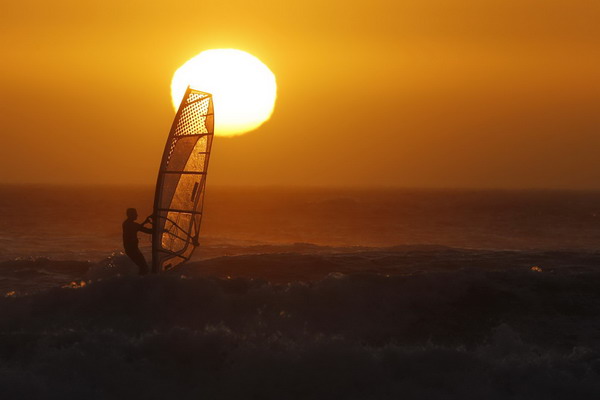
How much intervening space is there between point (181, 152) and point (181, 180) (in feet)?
2.26

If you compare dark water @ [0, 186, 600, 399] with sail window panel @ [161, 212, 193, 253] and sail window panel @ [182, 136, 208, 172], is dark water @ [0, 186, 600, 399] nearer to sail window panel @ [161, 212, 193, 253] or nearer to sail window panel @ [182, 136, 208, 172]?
sail window panel @ [161, 212, 193, 253]

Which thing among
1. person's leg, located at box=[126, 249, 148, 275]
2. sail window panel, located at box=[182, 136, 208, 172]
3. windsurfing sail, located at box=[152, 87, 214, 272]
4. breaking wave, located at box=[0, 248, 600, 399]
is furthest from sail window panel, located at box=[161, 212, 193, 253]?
breaking wave, located at box=[0, 248, 600, 399]

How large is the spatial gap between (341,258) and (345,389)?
30.1 feet

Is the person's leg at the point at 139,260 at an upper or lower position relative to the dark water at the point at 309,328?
upper

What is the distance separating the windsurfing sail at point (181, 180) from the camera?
13844mm

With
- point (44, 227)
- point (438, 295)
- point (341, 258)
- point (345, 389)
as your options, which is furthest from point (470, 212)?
point (345, 389)

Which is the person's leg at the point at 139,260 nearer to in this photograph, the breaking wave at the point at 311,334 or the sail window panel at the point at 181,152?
the breaking wave at the point at 311,334

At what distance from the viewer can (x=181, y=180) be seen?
1473cm

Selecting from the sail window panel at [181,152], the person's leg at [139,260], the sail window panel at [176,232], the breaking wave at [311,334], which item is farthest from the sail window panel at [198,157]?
the breaking wave at [311,334]

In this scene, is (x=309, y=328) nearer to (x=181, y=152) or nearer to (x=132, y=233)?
(x=132, y=233)

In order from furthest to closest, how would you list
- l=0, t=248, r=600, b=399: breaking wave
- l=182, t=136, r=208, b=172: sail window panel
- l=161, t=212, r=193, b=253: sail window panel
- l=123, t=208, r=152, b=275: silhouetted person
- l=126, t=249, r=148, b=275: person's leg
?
l=182, t=136, r=208, b=172: sail window panel, l=161, t=212, r=193, b=253: sail window panel, l=126, t=249, r=148, b=275: person's leg, l=123, t=208, r=152, b=275: silhouetted person, l=0, t=248, r=600, b=399: breaking wave

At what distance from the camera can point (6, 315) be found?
12789 mm

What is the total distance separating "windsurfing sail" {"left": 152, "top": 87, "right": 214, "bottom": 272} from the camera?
13.8 metres

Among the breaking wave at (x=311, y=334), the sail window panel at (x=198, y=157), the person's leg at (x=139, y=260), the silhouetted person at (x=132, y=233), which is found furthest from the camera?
the sail window panel at (x=198, y=157)
